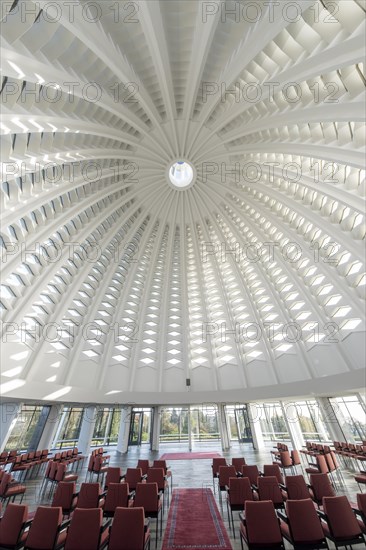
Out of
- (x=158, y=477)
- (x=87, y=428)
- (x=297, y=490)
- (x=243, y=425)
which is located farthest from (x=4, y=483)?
(x=243, y=425)

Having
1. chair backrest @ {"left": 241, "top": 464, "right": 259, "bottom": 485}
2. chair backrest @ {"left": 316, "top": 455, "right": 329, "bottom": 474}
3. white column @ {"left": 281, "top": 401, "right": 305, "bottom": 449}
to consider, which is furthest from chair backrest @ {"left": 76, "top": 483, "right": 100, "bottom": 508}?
white column @ {"left": 281, "top": 401, "right": 305, "bottom": 449}

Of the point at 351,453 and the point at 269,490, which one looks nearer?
the point at 269,490

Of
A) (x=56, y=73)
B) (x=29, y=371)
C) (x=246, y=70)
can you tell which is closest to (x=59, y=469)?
(x=29, y=371)

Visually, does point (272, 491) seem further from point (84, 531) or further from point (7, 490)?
Answer: point (7, 490)

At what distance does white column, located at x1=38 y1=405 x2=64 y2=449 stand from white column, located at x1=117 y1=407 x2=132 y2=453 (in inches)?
249

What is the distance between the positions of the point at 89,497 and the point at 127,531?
285 cm

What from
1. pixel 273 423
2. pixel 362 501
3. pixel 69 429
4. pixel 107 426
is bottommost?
pixel 362 501

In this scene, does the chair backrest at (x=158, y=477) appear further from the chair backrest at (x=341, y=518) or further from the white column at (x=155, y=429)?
the white column at (x=155, y=429)

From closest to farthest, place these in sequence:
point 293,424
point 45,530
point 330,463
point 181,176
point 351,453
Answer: point 45,530
point 330,463
point 351,453
point 293,424
point 181,176

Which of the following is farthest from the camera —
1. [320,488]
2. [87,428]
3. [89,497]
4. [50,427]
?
[87,428]

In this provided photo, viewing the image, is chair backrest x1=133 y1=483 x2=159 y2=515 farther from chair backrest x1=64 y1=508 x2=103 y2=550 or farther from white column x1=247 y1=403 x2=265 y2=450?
white column x1=247 y1=403 x2=265 y2=450

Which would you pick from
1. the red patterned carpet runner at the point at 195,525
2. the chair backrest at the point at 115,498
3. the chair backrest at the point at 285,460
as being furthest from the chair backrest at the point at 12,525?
the chair backrest at the point at 285,460

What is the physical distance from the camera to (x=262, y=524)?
507 centimetres

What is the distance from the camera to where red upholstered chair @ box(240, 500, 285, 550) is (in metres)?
4.95
